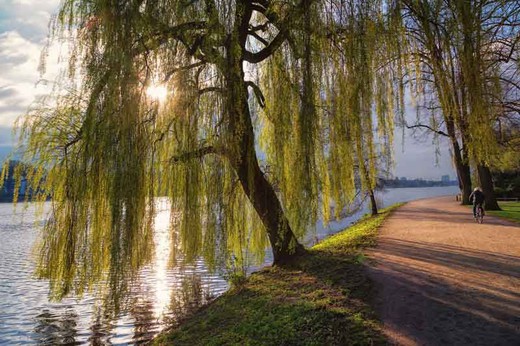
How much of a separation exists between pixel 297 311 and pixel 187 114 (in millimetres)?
3565

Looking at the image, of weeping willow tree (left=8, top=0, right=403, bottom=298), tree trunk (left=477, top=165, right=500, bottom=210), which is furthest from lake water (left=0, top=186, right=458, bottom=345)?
tree trunk (left=477, top=165, right=500, bottom=210)

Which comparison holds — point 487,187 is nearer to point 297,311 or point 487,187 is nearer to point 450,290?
point 450,290

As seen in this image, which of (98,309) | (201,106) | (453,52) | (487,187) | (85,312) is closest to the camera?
(453,52)

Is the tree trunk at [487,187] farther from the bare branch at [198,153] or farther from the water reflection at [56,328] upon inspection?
the water reflection at [56,328]

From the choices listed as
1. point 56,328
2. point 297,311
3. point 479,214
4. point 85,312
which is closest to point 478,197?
point 479,214

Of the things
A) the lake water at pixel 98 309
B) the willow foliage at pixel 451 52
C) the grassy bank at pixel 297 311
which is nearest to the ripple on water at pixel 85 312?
the lake water at pixel 98 309

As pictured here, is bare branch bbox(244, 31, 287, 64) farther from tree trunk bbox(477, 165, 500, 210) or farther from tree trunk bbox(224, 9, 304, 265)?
tree trunk bbox(477, 165, 500, 210)

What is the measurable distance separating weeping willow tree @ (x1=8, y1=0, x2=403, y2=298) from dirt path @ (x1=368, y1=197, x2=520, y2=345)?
189 centimetres

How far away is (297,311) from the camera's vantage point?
584cm

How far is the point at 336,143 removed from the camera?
7125 mm

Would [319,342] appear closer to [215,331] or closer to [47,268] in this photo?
[215,331]

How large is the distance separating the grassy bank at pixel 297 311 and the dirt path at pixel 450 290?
0.36 meters

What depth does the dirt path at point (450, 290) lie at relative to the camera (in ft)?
15.1

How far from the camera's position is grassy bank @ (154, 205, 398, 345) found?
5.02m
